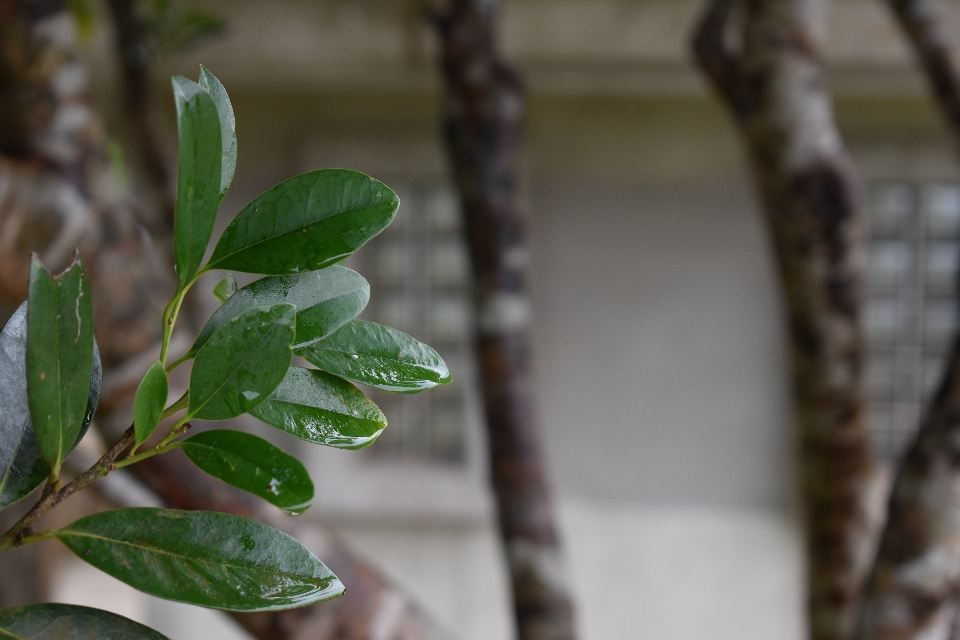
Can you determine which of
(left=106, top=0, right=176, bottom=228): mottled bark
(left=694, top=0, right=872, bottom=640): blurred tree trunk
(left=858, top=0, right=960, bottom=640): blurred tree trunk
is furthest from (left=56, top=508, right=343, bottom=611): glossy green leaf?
(left=106, top=0, right=176, bottom=228): mottled bark

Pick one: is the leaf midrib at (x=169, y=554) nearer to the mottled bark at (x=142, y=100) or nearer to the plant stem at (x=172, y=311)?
the plant stem at (x=172, y=311)

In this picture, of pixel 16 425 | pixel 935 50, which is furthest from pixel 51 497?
pixel 935 50

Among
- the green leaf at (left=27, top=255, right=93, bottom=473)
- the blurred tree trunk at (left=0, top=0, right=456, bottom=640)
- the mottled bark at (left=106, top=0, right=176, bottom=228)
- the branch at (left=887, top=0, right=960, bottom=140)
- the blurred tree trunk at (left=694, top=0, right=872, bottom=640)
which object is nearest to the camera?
the green leaf at (left=27, top=255, right=93, bottom=473)

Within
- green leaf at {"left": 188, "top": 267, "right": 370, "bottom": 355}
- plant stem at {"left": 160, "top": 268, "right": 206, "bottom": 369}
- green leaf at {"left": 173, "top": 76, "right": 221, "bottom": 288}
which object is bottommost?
green leaf at {"left": 188, "top": 267, "right": 370, "bottom": 355}

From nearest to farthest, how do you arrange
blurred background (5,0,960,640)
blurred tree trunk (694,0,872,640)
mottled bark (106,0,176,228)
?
blurred tree trunk (694,0,872,640) < mottled bark (106,0,176,228) < blurred background (5,0,960,640)

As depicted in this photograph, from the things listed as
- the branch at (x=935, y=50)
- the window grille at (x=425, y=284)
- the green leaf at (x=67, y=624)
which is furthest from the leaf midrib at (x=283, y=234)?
the window grille at (x=425, y=284)

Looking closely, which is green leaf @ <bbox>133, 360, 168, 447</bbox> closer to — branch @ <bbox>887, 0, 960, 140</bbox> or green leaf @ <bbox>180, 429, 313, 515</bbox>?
green leaf @ <bbox>180, 429, 313, 515</bbox>

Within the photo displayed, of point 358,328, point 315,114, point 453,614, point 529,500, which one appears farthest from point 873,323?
point 358,328
